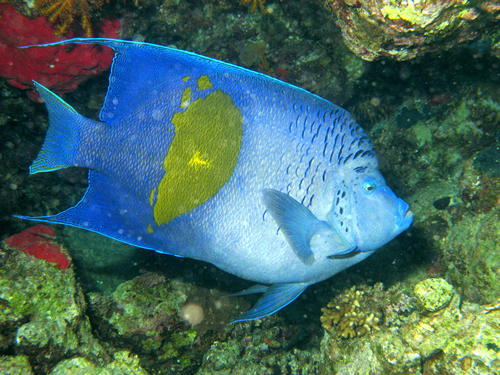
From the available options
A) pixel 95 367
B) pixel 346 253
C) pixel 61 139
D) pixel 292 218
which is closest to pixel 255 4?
pixel 61 139

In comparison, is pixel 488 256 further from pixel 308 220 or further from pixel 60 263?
pixel 60 263

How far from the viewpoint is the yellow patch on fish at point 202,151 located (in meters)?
1.70

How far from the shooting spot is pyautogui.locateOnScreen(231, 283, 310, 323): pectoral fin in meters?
1.84

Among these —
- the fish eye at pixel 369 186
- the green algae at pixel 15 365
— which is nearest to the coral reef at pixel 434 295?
the fish eye at pixel 369 186

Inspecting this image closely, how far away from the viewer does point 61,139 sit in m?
1.68

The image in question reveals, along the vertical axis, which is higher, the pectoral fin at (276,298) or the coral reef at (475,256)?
the pectoral fin at (276,298)

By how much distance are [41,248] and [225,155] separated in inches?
91.2

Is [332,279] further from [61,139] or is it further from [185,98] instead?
[61,139]

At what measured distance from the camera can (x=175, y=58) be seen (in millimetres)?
1719

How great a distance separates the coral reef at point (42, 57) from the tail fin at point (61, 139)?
5.61 ft

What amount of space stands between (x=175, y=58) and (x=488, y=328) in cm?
272

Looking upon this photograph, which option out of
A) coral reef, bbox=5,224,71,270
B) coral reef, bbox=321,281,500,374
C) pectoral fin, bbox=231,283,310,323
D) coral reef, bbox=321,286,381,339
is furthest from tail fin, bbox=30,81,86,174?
coral reef, bbox=321,286,381,339

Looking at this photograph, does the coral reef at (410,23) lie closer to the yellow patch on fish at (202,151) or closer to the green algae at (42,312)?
the yellow patch on fish at (202,151)

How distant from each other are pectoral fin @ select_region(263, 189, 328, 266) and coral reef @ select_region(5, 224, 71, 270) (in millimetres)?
2298
